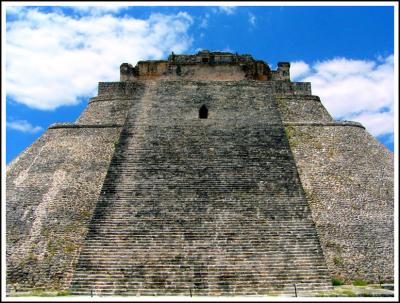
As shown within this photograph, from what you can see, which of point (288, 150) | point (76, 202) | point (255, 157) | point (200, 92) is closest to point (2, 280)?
point (76, 202)

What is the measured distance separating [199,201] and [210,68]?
906 cm

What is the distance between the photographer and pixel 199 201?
10.1 metres

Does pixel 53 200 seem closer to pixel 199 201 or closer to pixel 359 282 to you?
pixel 199 201

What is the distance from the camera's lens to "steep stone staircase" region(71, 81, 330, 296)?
26.9ft

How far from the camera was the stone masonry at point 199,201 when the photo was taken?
27.5ft

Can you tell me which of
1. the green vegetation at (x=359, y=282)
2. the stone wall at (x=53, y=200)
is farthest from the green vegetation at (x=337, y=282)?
the stone wall at (x=53, y=200)

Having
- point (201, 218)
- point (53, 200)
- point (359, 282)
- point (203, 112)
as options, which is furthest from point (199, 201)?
point (203, 112)

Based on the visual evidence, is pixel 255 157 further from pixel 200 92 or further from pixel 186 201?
pixel 200 92

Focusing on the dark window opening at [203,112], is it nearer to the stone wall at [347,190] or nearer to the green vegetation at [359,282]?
the stone wall at [347,190]

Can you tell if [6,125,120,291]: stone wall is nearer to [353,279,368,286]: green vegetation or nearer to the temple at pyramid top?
the temple at pyramid top

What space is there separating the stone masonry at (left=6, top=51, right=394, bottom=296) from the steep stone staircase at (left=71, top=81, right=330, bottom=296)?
0.09ft

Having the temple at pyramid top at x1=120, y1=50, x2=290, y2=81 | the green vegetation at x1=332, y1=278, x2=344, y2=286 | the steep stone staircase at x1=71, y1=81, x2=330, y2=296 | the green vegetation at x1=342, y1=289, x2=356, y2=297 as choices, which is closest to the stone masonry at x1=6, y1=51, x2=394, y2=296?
the steep stone staircase at x1=71, y1=81, x2=330, y2=296

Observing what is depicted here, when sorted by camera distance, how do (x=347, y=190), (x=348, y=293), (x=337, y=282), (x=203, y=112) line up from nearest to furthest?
(x=348, y=293), (x=337, y=282), (x=347, y=190), (x=203, y=112)

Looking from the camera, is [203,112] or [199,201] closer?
[199,201]
